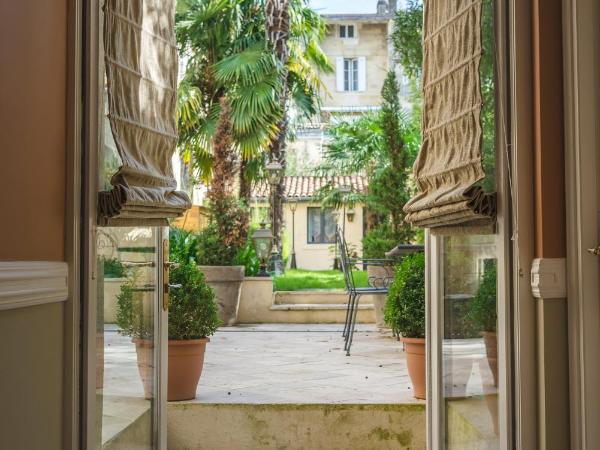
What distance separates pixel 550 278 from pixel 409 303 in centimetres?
215

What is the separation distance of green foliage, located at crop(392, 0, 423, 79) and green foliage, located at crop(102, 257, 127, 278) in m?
4.75

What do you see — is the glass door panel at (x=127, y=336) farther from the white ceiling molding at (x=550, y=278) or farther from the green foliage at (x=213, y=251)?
the green foliage at (x=213, y=251)

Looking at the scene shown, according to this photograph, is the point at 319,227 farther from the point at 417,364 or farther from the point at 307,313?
the point at 417,364

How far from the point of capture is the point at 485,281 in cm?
273

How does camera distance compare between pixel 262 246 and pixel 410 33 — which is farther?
pixel 262 246

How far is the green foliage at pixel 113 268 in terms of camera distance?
2.71 meters

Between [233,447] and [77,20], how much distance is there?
2.48 meters

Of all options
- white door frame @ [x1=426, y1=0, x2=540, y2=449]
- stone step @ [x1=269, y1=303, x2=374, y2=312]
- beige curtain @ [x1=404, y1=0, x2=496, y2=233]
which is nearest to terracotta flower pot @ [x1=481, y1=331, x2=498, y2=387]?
white door frame @ [x1=426, y1=0, x2=540, y2=449]

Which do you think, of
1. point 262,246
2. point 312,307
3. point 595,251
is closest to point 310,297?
point 312,307

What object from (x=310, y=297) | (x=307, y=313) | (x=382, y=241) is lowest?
(x=307, y=313)

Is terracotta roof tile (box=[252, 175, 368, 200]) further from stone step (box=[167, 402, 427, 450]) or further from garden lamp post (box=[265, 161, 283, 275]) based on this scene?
stone step (box=[167, 402, 427, 450])

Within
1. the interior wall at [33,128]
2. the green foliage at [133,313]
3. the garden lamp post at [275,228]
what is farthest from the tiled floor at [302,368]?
the garden lamp post at [275,228]

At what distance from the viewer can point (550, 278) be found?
2.30 metres

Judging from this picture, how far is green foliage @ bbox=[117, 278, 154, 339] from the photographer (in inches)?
115
